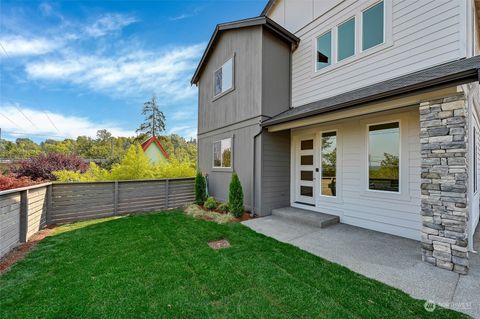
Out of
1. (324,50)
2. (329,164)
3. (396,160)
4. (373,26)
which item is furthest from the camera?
(324,50)

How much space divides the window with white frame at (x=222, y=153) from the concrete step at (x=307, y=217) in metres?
2.61

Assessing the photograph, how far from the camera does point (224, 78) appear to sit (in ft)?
27.2

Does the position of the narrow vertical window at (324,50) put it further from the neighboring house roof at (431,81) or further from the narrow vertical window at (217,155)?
the narrow vertical window at (217,155)

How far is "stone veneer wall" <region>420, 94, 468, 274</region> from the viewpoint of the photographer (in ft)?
10.1

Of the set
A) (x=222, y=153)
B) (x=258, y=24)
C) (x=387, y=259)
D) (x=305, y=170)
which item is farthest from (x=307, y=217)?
(x=258, y=24)

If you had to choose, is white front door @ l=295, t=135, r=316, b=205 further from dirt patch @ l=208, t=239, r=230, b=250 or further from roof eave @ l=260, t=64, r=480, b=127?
dirt patch @ l=208, t=239, r=230, b=250

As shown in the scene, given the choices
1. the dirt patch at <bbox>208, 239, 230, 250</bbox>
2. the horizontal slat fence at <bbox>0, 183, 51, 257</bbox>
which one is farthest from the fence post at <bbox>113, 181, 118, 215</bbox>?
the dirt patch at <bbox>208, 239, 230, 250</bbox>

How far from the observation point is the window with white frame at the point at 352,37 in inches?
199

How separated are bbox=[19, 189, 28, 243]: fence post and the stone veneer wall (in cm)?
771

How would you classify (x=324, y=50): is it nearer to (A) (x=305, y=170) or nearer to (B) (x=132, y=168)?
(A) (x=305, y=170)

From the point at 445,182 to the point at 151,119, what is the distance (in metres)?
30.3

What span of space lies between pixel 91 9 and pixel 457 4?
1227 cm

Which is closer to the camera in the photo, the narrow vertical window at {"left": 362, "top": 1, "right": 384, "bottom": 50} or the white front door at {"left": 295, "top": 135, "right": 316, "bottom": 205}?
the narrow vertical window at {"left": 362, "top": 1, "right": 384, "bottom": 50}

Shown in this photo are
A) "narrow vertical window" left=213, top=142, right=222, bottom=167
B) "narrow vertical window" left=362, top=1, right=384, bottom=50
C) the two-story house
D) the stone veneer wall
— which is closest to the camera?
the stone veneer wall
